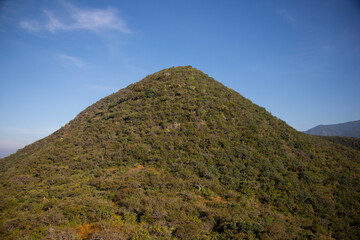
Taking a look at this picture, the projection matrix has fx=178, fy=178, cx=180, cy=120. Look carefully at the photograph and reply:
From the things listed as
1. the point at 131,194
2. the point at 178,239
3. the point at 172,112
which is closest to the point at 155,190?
the point at 131,194

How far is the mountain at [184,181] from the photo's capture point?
11.5 m

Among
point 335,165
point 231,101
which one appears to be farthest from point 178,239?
point 231,101

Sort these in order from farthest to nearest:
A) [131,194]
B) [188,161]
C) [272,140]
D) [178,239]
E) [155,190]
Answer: [272,140] < [188,161] < [155,190] < [131,194] < [178,239]

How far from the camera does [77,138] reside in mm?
29703

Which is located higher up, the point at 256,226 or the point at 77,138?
the point at 77,138

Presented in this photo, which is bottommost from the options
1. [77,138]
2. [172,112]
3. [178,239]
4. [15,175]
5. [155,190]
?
[178,239]

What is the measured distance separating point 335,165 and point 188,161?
20146 millimetres

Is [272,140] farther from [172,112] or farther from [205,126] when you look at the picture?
[172,112]

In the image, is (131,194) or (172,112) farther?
(172,112)

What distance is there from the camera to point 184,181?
Result: 18.1 metres

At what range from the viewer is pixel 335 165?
2402 centimetres

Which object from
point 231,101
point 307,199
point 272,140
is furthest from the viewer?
point 231,101

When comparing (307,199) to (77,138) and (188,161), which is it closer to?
(188,161)

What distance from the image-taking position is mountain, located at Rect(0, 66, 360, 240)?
11539 mm
